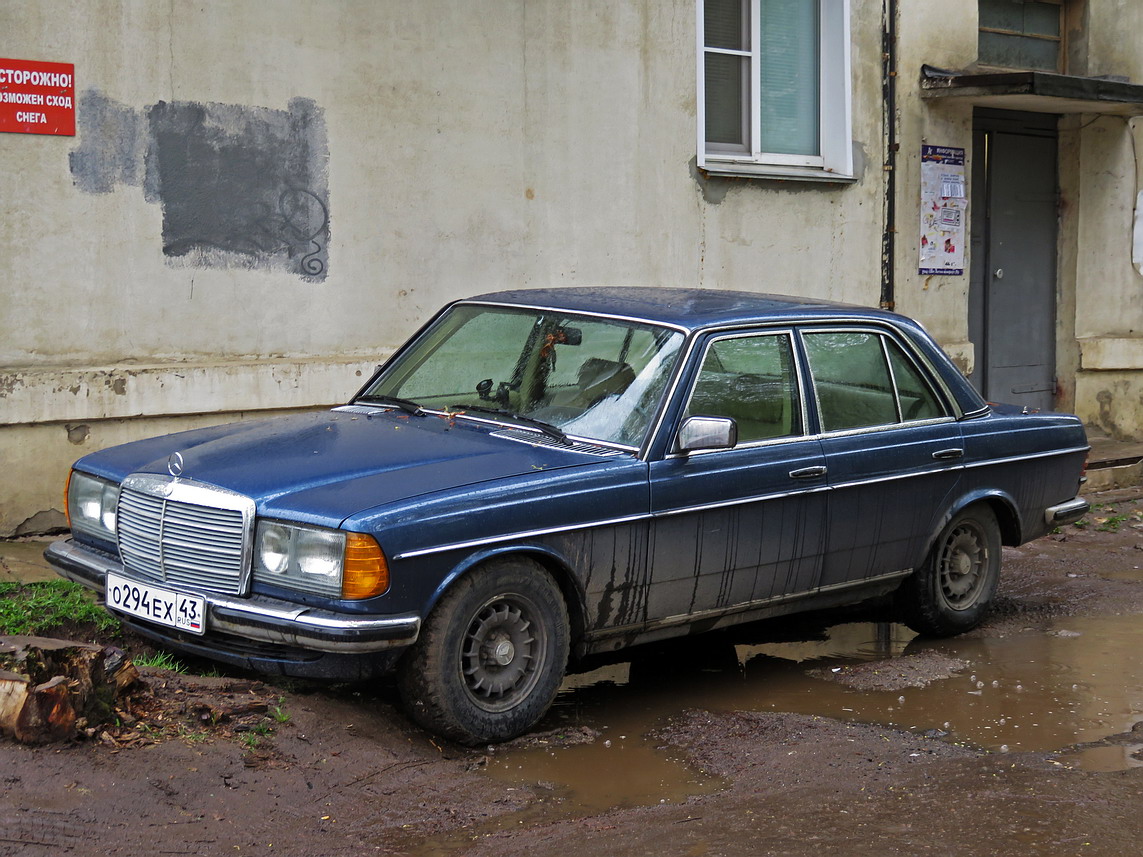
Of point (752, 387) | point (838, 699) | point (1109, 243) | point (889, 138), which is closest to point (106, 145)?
point (752, 387)

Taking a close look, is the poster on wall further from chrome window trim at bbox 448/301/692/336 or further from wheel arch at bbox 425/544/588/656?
wheel arch at bbox 425/544/588/656

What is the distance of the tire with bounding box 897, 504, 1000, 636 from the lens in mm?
6316

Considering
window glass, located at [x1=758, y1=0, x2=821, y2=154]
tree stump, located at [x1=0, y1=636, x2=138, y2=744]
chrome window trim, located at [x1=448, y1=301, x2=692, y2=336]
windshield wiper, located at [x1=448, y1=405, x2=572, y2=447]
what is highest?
window glass, located at [x1=758, y1=0, x2=821, y2=154]

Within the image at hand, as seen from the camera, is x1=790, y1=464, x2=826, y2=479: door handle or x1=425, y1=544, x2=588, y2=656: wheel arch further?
x1=790, y1=464, x2=826, y2=479: door handle

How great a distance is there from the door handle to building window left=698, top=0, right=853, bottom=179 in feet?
16.7

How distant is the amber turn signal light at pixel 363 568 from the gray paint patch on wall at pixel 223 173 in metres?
4.14

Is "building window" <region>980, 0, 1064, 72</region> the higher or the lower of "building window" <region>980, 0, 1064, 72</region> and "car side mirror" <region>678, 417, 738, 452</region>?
the higher

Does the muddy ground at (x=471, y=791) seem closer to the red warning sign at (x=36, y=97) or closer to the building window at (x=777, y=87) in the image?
the red warning sign at (x=36, y=97)

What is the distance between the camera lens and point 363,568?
4.29 meters

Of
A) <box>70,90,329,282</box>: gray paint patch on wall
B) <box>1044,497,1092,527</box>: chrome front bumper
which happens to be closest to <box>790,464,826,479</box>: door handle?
<box>1044,497,1092,527</box>: chrome front bumper

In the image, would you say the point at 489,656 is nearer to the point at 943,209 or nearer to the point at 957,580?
the point at 957,580

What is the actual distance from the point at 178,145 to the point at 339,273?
124cm

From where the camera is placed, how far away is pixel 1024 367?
1231cm

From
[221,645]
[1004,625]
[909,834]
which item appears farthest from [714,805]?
[1004,625]
